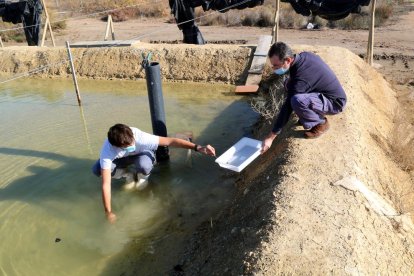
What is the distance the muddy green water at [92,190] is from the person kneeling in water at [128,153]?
0.25m

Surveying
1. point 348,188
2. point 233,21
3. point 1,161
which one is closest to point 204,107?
point 1,161

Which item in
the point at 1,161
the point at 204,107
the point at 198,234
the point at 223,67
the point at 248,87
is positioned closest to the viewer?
the point at 198,234

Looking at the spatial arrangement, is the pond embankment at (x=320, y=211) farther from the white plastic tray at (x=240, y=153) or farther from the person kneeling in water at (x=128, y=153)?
the person kneeling in water at (x=128, y=153)

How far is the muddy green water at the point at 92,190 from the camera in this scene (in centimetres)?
408

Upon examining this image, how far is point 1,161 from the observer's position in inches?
Result: 243

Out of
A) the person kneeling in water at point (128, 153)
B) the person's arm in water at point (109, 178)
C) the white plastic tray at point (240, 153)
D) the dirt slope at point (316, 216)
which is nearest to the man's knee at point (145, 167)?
the person kneeling in water at point (128, 153)

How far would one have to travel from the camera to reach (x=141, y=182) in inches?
203

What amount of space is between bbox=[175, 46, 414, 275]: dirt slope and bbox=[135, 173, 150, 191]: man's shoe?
120 centimetres

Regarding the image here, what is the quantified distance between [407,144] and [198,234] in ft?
9.82

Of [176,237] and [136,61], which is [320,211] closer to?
[176,237]

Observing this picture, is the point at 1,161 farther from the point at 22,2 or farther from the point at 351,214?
the point at 22,2

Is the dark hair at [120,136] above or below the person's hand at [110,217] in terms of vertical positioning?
above

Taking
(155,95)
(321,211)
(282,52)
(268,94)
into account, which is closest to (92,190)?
(155,95)

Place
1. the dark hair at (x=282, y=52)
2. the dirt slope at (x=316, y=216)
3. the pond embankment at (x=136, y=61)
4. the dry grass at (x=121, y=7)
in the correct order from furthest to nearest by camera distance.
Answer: the dry grass at (x=121, y=7), the pond embankment at (x=136, y=61), the dark hair at (x=282, y=52), the dirt slope at (x=316, y=216)
